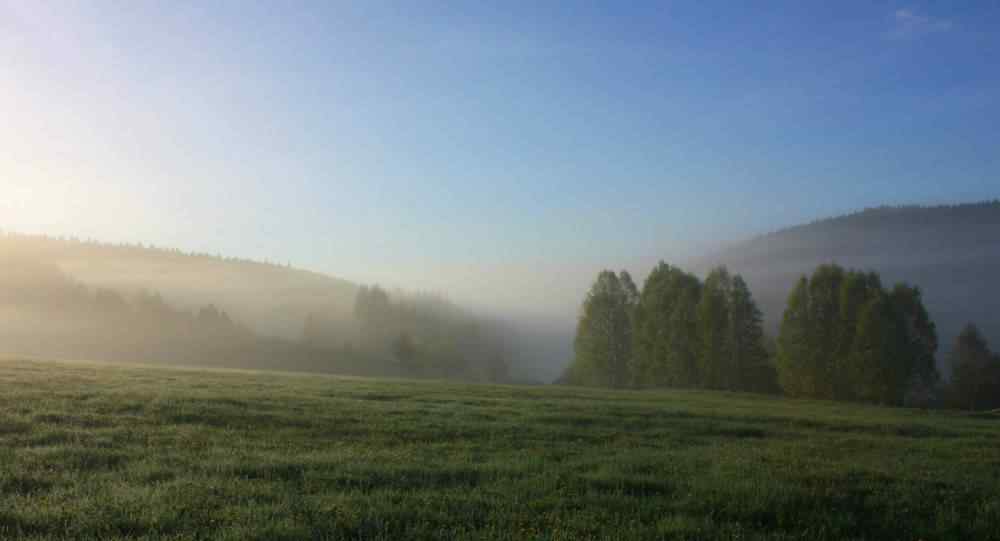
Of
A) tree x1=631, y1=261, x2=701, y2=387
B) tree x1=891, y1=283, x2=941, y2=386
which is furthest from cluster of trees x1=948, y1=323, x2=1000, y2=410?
tree x1=631, y1=261, x2=701, y2=387

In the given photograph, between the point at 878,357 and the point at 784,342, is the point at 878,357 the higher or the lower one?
the lower one

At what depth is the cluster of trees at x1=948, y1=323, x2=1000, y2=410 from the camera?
71375mm

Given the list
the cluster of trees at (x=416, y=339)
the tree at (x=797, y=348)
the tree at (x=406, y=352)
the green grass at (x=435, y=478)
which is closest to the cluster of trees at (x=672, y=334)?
the tree at (x=797, y=348)

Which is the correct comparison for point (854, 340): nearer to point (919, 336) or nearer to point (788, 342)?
point (788, 342)

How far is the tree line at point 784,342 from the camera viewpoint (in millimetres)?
61188

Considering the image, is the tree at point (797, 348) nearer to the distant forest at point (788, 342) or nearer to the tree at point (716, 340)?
the distant forest at point (788, 342)

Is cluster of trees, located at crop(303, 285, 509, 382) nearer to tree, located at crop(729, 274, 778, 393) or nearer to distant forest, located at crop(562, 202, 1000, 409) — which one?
distant forest, located at crop(562, 202, 1000, 409)

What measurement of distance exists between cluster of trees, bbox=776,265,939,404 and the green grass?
43.2 m

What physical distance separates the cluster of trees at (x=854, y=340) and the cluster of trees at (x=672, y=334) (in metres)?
4.99

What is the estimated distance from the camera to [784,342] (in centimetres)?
6606

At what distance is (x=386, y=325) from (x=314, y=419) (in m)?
123

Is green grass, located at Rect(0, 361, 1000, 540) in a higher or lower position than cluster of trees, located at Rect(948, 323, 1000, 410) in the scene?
higher

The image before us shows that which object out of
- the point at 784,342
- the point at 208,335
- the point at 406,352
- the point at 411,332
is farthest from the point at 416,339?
the point at 784,342

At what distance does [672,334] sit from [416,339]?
200 ft
